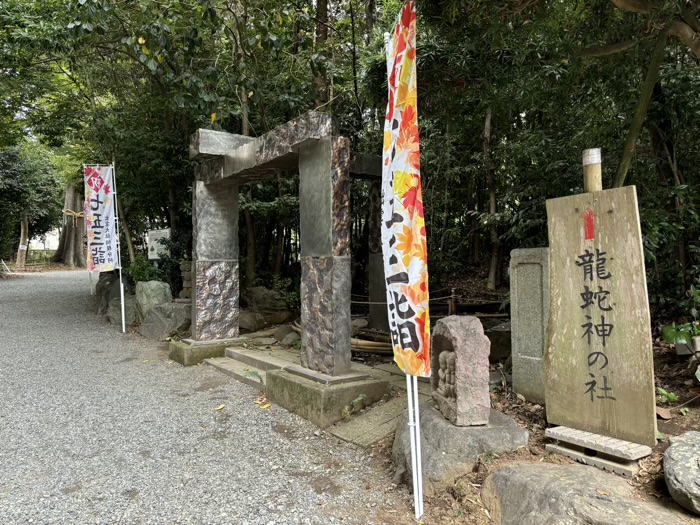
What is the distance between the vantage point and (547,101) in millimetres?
5590

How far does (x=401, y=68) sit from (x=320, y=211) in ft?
Answer: 6.47

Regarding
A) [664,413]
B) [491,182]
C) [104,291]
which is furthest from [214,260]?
[104,291]

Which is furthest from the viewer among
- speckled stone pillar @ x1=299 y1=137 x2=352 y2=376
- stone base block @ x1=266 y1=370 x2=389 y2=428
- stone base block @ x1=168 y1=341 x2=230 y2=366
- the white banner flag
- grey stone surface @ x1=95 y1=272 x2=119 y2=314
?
grey stone surface @ x1=95 y1=272 x2=119 y2=314

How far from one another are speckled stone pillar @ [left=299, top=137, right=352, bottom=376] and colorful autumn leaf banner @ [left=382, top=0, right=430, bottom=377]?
1535mm

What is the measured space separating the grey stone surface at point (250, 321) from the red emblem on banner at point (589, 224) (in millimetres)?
6199

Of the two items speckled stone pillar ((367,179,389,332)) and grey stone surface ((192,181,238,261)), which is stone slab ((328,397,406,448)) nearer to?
speckled stone pillar ((367,179,389,332))

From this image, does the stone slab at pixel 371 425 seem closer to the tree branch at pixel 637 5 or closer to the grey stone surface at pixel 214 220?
the tree branch at pixel 637 5

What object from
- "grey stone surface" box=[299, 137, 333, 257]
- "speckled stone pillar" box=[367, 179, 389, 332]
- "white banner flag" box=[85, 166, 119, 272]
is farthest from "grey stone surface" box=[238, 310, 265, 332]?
"grey stone surface" box=[299, 137, 333, 257]

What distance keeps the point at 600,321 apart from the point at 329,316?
2.40 metres

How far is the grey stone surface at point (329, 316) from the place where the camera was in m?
4.59

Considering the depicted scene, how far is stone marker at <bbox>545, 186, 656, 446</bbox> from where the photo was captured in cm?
279

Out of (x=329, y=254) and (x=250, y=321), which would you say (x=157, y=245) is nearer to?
(x=250, y=321)

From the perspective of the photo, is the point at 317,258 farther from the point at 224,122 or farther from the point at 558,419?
the point at 224,122

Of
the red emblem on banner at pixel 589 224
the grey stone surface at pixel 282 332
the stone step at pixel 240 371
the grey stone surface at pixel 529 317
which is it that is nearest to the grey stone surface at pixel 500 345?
the grey stone surface at pixel 529 317
